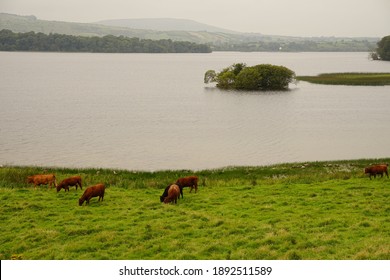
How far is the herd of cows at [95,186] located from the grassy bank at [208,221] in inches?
15.5

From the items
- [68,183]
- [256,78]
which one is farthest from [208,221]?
[256,78]

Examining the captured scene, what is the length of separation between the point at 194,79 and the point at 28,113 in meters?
69.2

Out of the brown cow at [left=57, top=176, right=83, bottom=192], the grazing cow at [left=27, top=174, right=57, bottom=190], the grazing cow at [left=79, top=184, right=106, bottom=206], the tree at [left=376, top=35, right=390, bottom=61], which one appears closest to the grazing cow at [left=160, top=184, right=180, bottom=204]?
the grazing cow at [left=79, top=184, right=106, bottom=206]

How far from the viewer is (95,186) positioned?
21.0 meters

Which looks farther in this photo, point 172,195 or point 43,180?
point 43,180

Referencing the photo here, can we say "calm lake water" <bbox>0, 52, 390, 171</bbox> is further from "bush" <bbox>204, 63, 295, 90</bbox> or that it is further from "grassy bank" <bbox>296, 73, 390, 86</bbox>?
"grassy bank" <bbox>296, 73, 390, 86</bbox>

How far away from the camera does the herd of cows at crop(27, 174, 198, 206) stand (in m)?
20.6

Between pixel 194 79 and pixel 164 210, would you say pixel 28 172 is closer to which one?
pixel 164 210

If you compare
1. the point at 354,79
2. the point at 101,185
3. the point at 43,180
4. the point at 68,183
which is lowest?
the point at 43,180

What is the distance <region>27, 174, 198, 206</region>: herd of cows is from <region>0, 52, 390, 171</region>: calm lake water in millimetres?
12171

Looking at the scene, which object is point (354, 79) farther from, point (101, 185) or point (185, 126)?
point (101, 185)

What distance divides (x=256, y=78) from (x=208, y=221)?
9088 cm

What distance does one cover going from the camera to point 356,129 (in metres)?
58.2
